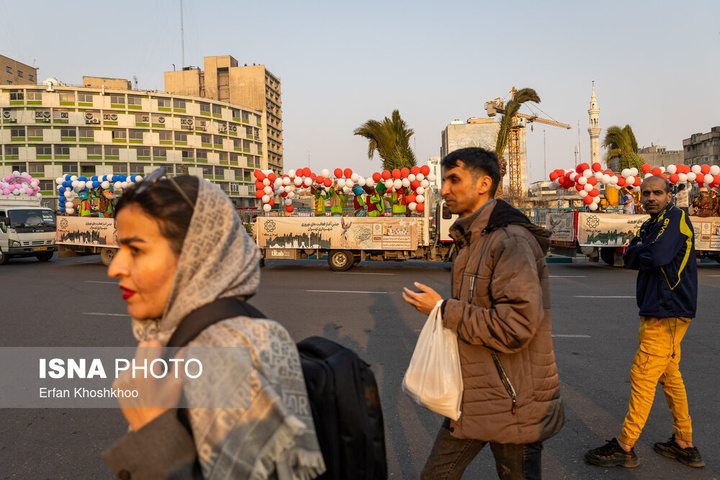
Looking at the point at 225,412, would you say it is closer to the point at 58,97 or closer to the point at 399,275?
the point at 399,275

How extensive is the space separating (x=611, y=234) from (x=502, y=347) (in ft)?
48.2

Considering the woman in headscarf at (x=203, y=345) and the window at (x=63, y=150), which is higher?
the window at (x=63, y=150)

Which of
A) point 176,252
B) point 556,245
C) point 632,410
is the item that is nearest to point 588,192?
point 556,245

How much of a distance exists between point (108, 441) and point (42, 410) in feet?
3.49

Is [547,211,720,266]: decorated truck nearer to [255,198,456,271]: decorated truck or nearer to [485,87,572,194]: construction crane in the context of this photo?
[255,198,456,271]: decorated truck

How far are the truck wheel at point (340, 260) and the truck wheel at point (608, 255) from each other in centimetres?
801

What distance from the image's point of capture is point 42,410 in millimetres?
4289

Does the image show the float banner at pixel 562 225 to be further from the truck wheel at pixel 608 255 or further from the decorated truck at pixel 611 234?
the truck wheel at pixel 608 255

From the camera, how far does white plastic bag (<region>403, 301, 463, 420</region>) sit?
6.77ft

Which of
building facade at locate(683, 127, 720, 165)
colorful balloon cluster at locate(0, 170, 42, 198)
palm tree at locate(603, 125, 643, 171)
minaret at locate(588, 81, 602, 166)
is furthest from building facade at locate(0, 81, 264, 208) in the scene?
minaret at locate(588, 81, 602, 166)

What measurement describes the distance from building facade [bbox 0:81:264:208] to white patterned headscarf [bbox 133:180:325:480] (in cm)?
6306

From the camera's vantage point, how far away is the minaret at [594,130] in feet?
316

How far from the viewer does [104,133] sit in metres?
67.0

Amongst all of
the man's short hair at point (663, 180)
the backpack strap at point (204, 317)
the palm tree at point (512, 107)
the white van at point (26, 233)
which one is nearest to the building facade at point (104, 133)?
the white van at point (26, 233)
